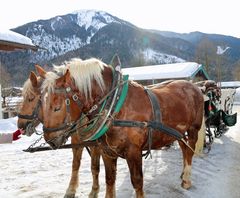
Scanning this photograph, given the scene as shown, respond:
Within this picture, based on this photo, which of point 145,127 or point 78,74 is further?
point 145,127

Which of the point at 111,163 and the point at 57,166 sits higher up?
the point at 111,163

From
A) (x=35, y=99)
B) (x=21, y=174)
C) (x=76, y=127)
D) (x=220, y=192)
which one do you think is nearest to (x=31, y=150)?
(x=35, y=99)

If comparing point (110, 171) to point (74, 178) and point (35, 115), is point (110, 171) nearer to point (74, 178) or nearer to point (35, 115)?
point (74, 178)

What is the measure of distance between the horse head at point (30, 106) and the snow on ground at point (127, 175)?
4.48ft

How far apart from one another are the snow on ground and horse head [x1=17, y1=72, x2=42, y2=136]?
53.8 inches

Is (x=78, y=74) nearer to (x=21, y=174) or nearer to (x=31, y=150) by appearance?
(x=31, y=150)

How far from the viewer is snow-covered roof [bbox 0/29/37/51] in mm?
9617

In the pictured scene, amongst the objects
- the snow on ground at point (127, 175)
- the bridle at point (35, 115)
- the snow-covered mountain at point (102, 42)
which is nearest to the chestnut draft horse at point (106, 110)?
the bridle at point (35, 115)

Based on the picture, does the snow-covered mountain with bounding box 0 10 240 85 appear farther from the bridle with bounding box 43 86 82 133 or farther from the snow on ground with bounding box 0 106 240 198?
the bridle with bounding box 43 86 82 133

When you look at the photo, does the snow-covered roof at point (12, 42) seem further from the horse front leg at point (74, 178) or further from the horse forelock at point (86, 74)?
the horse forelock at point (86, 74)

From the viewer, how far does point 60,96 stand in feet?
8.75

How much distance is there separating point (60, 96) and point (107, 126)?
527mm

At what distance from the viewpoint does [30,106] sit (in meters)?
3.08

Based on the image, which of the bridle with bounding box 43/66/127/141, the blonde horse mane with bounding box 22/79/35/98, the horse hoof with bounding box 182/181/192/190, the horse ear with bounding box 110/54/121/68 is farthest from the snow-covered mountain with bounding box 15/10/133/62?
the bridle with bounding box 43/66/127/141
